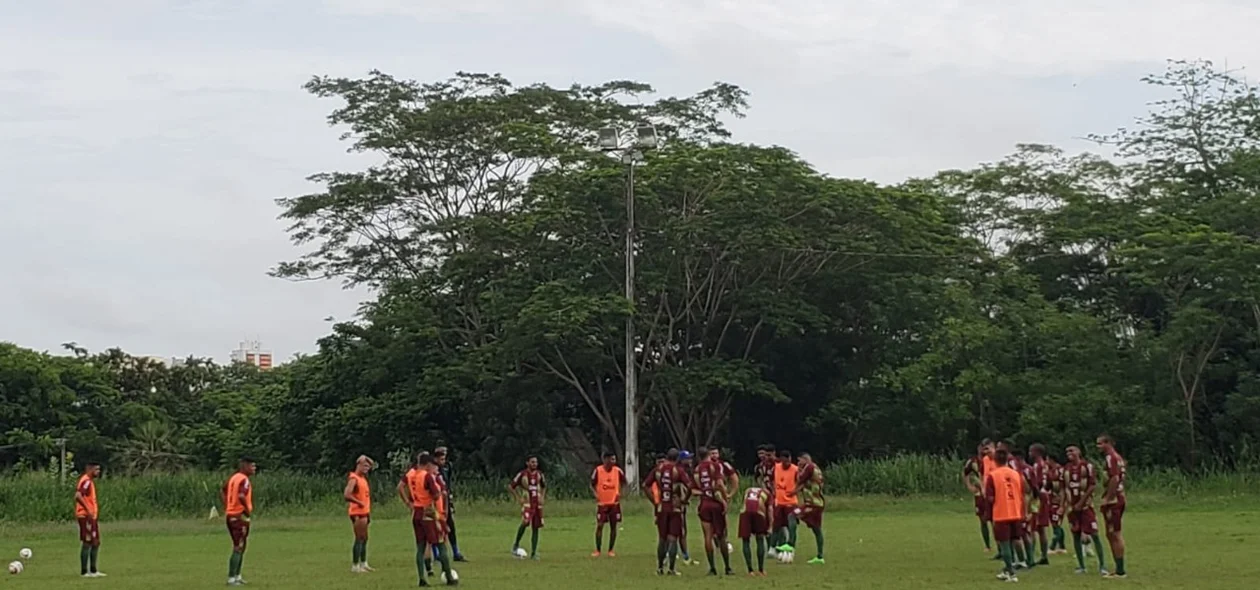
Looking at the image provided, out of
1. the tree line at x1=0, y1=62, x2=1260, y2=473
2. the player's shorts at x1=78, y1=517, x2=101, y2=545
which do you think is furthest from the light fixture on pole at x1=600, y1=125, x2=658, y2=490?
the player's shorts at x1=78, y1=517, x2=101, y2=545

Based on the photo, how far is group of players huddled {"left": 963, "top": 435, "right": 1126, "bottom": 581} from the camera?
17812mm

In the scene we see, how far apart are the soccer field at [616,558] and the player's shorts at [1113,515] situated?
665 mm

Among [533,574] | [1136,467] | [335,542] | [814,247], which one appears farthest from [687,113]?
[533,574]

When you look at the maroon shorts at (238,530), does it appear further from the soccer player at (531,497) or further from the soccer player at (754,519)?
the soccer player at (754,519)

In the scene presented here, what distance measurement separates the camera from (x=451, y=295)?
167 feet

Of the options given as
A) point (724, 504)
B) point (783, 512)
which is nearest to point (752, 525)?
point (724, 504)

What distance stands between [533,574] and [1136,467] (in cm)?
3021

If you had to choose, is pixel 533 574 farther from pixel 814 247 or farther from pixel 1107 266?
pixel 1107 266

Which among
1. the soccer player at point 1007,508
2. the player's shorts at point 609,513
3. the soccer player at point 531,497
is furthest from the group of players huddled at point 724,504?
the soccer player at point 1007,508

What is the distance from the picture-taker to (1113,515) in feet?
58.7

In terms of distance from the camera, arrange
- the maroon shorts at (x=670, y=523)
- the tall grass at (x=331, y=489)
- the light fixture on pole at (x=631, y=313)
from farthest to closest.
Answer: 1. the tall grass at (x=331, y=489)
2. the light fixture on pole at (x=631, y=313)
3. the maroon shorts at (x=670, y=523)

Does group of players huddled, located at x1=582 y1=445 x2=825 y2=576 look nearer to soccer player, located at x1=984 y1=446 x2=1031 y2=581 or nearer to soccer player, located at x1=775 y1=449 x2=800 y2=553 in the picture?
soccer player, located at x1=775 y1=449 x2=800 y2=553

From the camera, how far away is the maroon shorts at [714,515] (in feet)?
61.9

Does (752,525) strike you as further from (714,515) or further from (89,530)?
(89,530)
